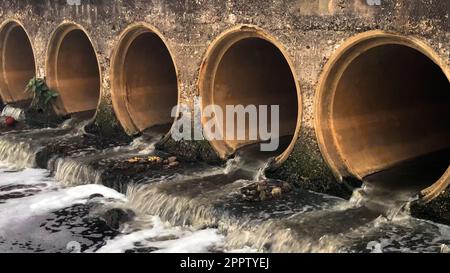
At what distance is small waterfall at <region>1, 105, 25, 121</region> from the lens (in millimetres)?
16109

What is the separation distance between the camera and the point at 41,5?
1520cm

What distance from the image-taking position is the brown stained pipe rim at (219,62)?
9.62m

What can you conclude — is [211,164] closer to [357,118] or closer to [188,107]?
[188,107]

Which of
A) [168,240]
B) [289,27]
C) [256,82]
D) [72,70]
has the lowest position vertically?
[168,240]

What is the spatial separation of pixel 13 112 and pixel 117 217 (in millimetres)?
9141

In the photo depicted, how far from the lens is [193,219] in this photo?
8727mm

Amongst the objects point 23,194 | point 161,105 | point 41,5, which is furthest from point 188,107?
point 41,5

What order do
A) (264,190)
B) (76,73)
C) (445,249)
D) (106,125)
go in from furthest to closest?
(76,73)
(106,125)
(264,190)
(445,249)

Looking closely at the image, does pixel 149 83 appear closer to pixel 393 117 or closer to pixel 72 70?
pixel 72 70

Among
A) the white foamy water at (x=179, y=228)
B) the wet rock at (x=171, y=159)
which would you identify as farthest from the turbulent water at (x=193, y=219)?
the wet rock at (x=171, y=159)

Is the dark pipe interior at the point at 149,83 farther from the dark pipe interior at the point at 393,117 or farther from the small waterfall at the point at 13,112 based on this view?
the dark pipe interior at the point at 393,117

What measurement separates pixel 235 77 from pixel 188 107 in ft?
3.96

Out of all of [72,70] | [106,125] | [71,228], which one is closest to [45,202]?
[71,228]

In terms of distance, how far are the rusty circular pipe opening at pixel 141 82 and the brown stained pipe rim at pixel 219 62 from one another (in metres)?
2.39
